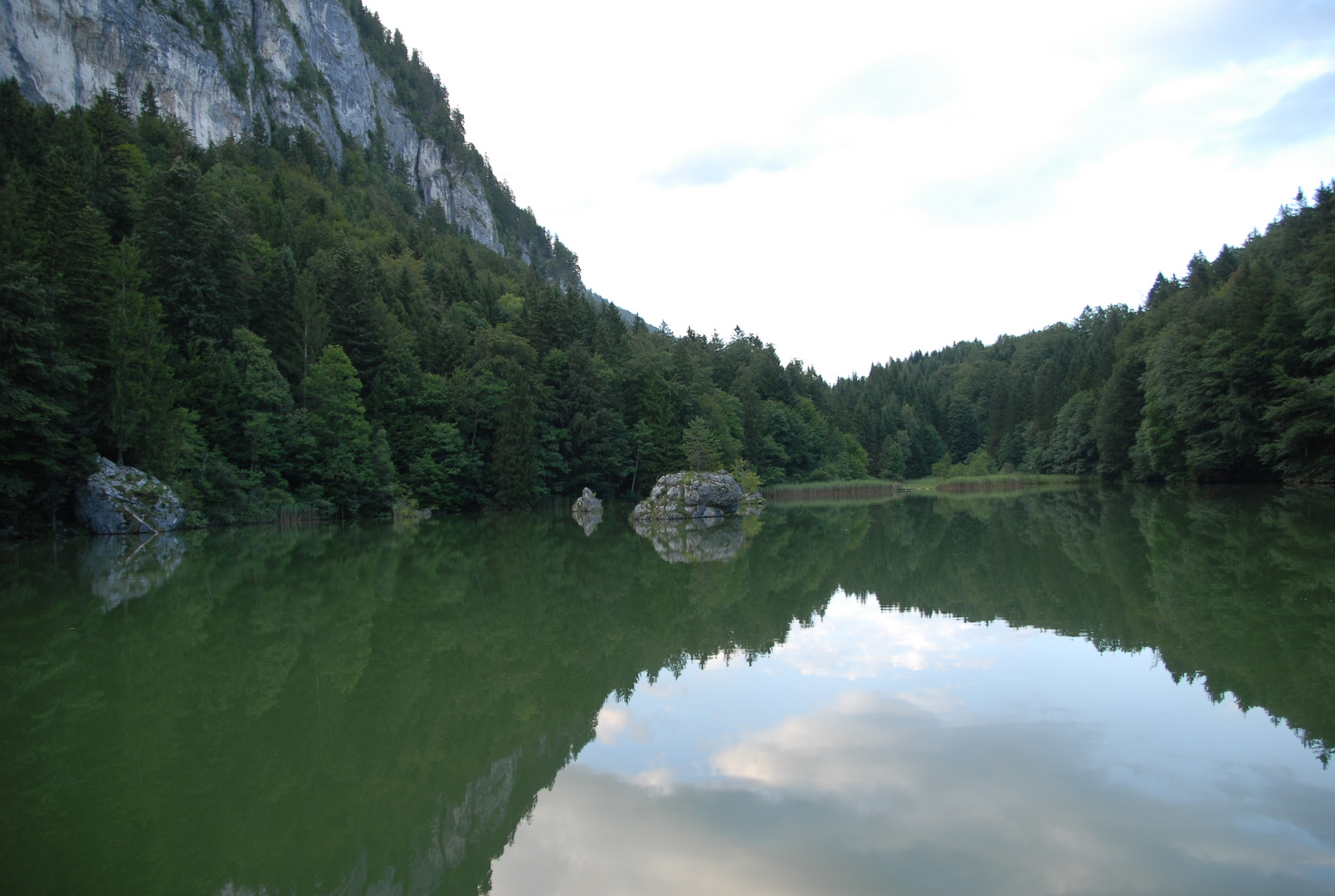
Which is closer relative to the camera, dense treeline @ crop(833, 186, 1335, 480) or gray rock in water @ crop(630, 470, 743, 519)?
gray rock in water @ crop(630, 470, 743, 519)

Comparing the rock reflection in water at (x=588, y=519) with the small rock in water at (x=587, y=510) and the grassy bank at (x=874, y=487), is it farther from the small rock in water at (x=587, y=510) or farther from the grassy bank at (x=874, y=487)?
the grassy bank at (x=874, y=487)

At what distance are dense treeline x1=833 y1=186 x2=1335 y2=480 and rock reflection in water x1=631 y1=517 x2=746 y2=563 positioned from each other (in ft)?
86.6

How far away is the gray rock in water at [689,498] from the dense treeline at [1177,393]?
2582 centimetres

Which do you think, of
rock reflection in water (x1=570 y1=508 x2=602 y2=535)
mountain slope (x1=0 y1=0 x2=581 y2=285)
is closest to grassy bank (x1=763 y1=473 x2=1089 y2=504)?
rock reflection in water (x1=570 y1=508 x2=602 y2=535)

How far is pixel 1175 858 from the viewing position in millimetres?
4207

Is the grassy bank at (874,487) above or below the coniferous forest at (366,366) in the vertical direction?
below

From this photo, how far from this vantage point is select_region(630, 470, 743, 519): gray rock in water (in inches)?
1369

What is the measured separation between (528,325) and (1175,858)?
5110cm

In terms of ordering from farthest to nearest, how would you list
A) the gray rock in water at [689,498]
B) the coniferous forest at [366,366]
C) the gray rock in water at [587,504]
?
the gray rock in water at [587,504] < the gray rock in water at [689,498] < the coniferous forest at [366,366]

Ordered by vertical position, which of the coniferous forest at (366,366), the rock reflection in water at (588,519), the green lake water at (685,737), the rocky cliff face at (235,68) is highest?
the rocky cliff face at (235,68)

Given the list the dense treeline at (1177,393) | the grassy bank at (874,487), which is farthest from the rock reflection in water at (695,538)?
the dense treeline at (1177,393)

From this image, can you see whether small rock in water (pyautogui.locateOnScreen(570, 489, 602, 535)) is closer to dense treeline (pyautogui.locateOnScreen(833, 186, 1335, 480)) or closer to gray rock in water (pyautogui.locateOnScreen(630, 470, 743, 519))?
gray rock in water (pyautogui.locateOnScreen(630, 470, 743, 519))

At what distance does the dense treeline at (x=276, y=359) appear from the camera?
26328mm

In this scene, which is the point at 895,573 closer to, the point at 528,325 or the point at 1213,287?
the point at 528,325
